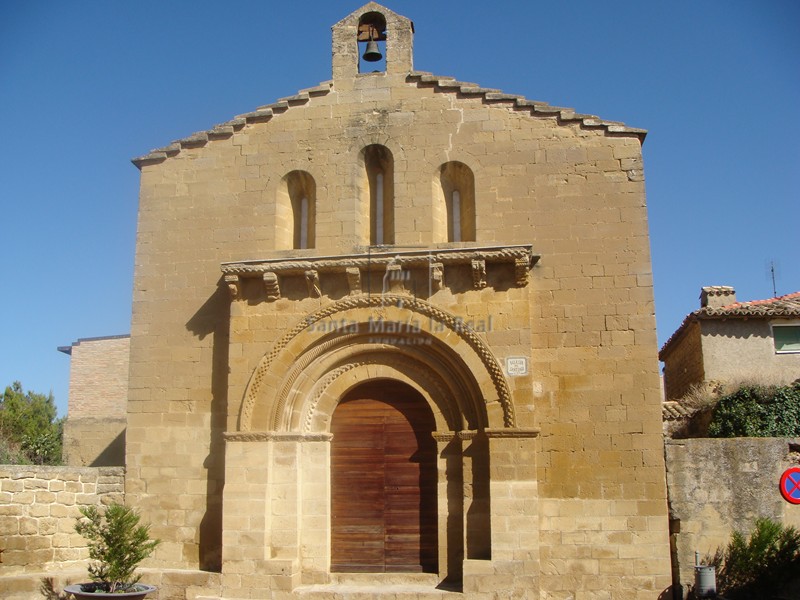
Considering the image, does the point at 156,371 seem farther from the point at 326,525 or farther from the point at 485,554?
the point at 485,554

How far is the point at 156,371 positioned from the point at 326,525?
3.52 meters

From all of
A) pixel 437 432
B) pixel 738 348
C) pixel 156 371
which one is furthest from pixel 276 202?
pixel 738 348

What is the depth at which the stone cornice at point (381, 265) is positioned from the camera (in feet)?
36.9

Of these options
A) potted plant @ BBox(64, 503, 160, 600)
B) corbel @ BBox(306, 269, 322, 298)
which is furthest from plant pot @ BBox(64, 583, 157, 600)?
corbel @ BBox(306, 269, 322, 298)

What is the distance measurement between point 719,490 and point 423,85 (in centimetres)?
736

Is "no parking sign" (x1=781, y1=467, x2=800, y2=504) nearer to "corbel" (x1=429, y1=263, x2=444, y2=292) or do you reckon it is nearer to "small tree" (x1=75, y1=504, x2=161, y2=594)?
"corbel" (x1=429, y1=263, x2=444, y2=292)

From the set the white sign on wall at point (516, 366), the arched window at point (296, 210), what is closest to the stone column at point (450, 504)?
the white sign on wall at point (516, 366)

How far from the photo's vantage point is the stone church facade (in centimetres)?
1095

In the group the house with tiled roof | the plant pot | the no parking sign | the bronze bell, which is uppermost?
the bronze bell

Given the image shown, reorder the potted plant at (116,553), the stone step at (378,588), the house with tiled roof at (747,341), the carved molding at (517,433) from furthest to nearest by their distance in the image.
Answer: the house with tiled roof at (747,341) → the carved molding at (517,433) → the stone step at (378,588) → the potted plant at (116,553)

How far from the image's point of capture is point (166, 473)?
476 inches

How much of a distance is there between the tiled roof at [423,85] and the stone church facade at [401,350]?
0.04 meters

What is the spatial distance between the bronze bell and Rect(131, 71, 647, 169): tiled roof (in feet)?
2.57

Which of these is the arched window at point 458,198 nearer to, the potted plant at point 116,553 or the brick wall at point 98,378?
the potted plant at point 116,553
